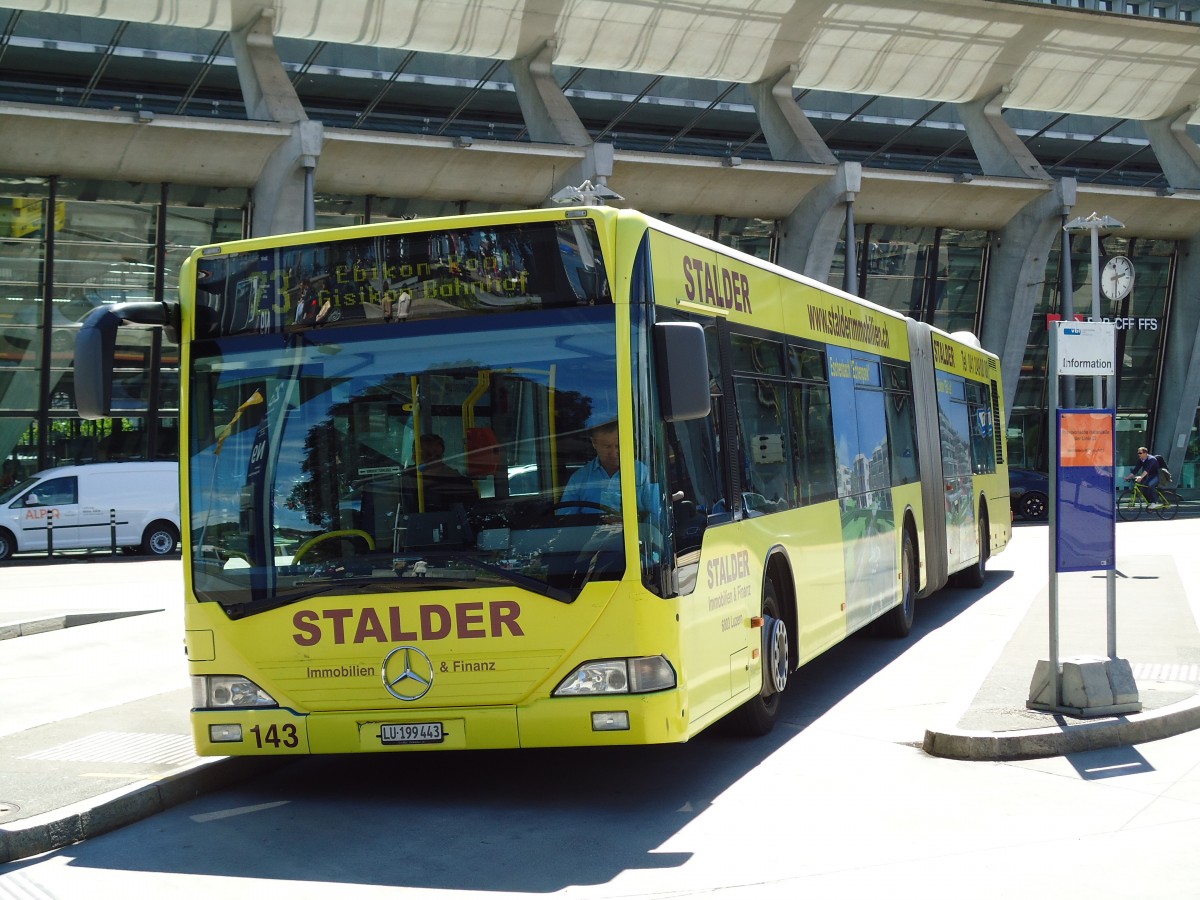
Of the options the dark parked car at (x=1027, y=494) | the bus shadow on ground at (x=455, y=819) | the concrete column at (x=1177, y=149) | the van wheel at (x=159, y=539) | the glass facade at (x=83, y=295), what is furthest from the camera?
the concrete column at (x=1177, y=149)

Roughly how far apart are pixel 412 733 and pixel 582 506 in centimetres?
135

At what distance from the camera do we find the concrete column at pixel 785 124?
3550 centimetres

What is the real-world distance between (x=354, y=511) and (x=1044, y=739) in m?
3.96

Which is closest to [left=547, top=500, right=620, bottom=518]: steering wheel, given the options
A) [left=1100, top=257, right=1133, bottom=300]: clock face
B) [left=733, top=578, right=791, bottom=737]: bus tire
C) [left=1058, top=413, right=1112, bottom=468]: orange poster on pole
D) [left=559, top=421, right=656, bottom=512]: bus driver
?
[left=559, top=421, right=656, bottom=512]: bus driver

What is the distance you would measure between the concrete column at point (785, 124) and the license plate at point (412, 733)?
99.4 ft

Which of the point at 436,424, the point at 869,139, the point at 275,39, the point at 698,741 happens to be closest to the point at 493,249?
the point at 436,424

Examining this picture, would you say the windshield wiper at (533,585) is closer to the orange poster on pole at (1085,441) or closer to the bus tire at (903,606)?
the orange poster on pole at (1085,441)

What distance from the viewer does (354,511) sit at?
22.3 feet

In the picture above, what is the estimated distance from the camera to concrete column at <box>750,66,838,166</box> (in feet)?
116

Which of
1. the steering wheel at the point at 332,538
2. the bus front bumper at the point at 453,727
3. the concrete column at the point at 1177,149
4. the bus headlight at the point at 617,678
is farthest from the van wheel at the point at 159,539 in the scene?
the concrete column at the point at 1177,149

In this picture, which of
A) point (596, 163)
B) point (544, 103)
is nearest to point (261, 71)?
point (544, 103)

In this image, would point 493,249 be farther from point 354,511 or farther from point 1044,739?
point 1044,739

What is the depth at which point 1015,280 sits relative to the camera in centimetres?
4091

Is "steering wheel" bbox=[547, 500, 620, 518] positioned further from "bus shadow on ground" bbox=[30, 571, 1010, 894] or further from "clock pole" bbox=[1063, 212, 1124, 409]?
"clock pole" bbox=[1063, 212, 1124, 409]
